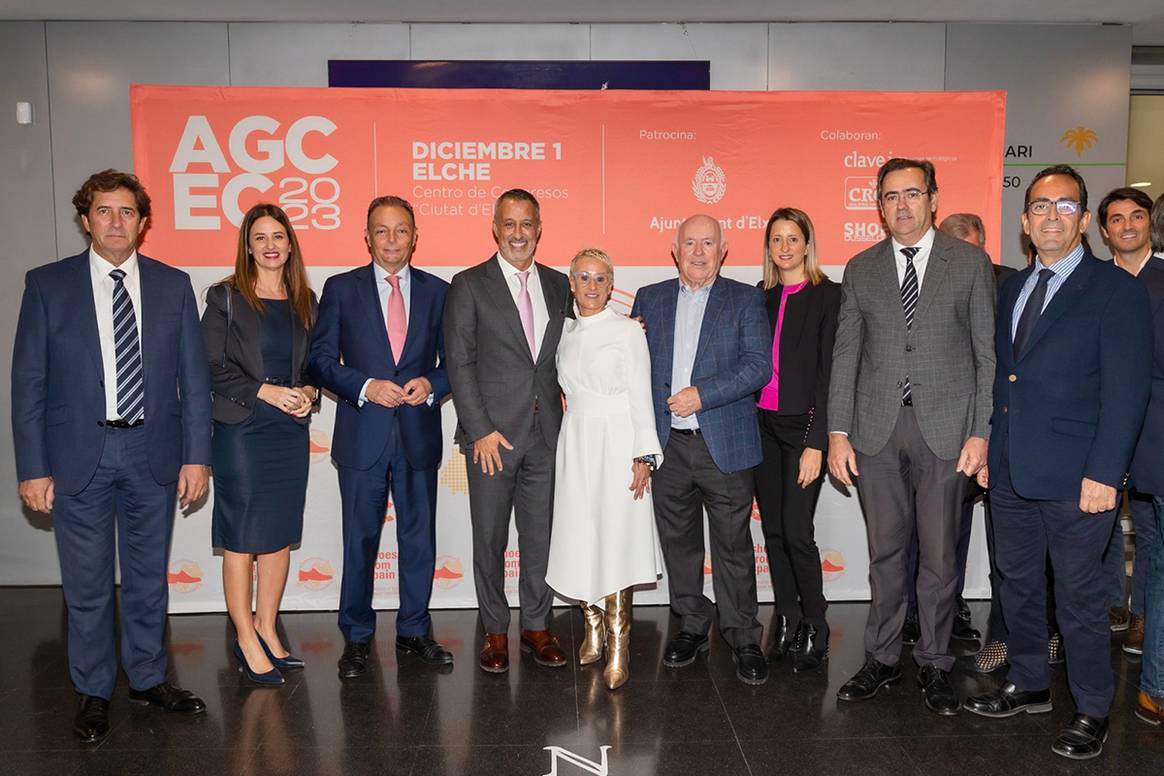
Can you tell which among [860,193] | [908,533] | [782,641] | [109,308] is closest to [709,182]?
[860,193]

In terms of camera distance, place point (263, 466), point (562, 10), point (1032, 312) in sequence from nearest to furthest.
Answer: point (1032, 312) < point (263, 466) < point (562, 10)

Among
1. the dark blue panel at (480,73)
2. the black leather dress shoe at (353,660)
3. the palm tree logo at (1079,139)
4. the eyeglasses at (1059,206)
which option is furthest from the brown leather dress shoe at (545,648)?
the palm tree logo at (1079,139)

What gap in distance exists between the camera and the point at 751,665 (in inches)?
148

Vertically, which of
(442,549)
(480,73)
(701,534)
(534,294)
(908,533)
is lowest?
(442,549)

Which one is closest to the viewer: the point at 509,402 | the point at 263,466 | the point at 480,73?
the point at 263,466

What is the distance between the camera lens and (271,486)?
12.1ft

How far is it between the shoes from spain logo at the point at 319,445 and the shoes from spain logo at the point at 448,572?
35.3 inches

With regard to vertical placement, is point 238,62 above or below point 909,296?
above

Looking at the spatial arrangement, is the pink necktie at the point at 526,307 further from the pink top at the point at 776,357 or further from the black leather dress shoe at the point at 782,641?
the black leather dress shoe at the point at 782,641

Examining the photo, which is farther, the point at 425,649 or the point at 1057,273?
the point at 425,649

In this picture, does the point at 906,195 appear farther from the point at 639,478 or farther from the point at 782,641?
the point at 782,641

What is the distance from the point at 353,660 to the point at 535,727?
1043mm

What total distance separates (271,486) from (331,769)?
1.25 metres

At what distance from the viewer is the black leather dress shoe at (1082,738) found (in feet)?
10.0
